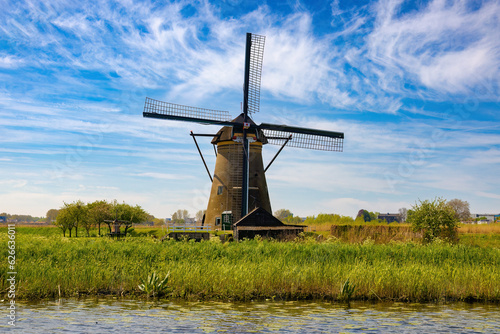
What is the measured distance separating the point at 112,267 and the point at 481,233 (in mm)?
31163

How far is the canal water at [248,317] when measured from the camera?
8344 millimetres

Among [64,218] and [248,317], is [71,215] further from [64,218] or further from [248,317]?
[248,317]

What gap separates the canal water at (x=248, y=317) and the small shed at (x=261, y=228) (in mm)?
15634

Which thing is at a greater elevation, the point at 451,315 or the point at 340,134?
the point at 340,134

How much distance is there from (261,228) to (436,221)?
39.9 ft

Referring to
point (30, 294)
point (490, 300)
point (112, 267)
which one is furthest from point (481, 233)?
point (30, 294)

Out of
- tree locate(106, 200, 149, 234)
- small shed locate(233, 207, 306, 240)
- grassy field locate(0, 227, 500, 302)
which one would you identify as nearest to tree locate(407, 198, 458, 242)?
small shed locate(233, 207, 306, 240)

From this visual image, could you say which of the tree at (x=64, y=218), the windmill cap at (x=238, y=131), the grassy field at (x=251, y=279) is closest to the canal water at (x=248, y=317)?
the grassy field at (x=251, y=279)

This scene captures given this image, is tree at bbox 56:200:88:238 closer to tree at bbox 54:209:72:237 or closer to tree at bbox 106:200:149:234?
tree at bbox 54:209:72:237

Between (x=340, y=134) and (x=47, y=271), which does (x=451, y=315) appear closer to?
(x=47, y=271)

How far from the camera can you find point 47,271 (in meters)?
12.3

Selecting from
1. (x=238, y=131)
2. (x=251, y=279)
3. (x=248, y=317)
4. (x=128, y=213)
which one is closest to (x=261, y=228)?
(x=238, y=131)

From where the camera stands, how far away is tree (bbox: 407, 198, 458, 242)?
29531 mm

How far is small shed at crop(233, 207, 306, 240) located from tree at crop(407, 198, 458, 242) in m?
8.76
